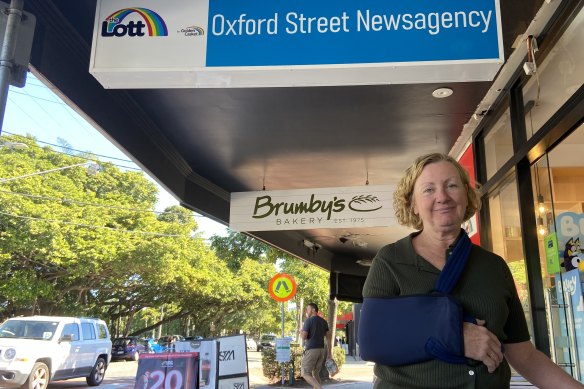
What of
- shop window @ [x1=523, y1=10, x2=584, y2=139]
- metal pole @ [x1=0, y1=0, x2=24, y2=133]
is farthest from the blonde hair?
shop window @ [x1=523, y1=10, x2=584, y2=139]

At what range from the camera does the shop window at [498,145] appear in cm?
502

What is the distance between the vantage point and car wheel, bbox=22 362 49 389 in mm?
11422

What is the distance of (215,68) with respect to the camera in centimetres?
315

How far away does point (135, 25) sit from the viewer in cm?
330

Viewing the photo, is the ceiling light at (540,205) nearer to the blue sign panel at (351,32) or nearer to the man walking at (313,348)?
the blue sign panel at (351,32)

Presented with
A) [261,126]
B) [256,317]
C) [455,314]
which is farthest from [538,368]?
[256,317]

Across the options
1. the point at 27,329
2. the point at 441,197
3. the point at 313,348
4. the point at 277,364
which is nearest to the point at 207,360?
the point at 441,197

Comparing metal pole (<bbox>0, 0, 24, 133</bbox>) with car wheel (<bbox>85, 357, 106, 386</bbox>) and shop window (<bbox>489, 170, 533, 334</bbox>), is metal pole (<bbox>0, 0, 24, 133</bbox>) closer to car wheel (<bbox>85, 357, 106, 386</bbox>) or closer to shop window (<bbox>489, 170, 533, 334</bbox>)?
shop window (<bbox>489, 170, 533, 334</bbox>)

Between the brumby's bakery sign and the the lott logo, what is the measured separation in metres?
4.62

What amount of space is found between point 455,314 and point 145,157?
5533 mm

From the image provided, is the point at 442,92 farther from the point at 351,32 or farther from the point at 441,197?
the point at 441,197

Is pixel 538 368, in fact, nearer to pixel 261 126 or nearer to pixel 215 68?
pixel 215 68

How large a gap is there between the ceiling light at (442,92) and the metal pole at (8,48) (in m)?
3.64

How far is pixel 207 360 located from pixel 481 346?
3.93 metres
